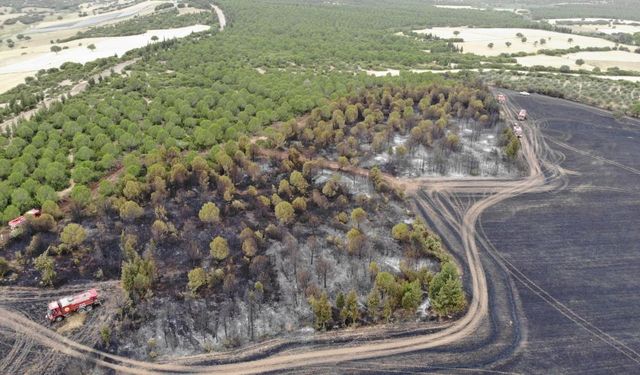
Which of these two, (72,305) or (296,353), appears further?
(72,305)

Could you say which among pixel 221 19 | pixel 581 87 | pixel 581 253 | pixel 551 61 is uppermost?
pixel 221 19

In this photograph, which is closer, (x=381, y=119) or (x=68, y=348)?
(x=68, y=348)

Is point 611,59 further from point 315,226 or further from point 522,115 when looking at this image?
point 315,226

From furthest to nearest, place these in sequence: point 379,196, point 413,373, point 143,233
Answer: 1. point 379,196
2. point 143,233
3. point 413,373

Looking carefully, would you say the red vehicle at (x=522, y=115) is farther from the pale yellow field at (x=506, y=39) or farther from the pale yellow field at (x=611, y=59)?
the pale yellow field at (x=506, y=39)

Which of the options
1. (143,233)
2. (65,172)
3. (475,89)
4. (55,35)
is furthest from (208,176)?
Answer: (55,35)

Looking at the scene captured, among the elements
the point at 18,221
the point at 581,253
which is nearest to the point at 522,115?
the point at 581,253

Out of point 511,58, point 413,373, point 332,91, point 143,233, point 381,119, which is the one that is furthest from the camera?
point 511,58

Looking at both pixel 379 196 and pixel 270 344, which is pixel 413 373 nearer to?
pixel 270 344
